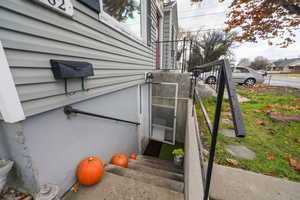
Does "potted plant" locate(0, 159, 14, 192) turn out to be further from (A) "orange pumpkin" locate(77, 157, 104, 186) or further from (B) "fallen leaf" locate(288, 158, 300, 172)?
(B) "fallen leaf" locate(288, 158, 300, 172)

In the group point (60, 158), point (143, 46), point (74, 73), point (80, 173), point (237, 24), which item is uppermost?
point (237, 24)

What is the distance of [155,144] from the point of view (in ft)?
15.3

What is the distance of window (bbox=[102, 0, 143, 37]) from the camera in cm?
191

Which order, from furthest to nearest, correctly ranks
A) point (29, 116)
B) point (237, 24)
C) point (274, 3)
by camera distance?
1. point (237, 24)
2. point (274, 3)
3. point (29, 116)

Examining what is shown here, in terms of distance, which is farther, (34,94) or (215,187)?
(215,187)

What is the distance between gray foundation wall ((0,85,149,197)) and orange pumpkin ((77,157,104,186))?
10cm

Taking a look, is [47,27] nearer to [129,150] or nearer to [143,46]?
[143,46]

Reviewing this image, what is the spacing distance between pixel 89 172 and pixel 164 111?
3411 mm

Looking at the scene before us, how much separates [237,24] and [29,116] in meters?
9.90

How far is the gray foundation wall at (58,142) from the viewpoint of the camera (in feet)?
3.18

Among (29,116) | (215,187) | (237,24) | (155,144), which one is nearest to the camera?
(29,116)

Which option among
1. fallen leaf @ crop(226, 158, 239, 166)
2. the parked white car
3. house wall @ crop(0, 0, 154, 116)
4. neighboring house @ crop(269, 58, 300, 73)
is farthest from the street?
neighboring house @ crop(269, 58, 300, 73)

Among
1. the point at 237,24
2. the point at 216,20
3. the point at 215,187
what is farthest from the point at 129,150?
the point at 216,20

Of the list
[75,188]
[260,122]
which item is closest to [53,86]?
[75,188]
